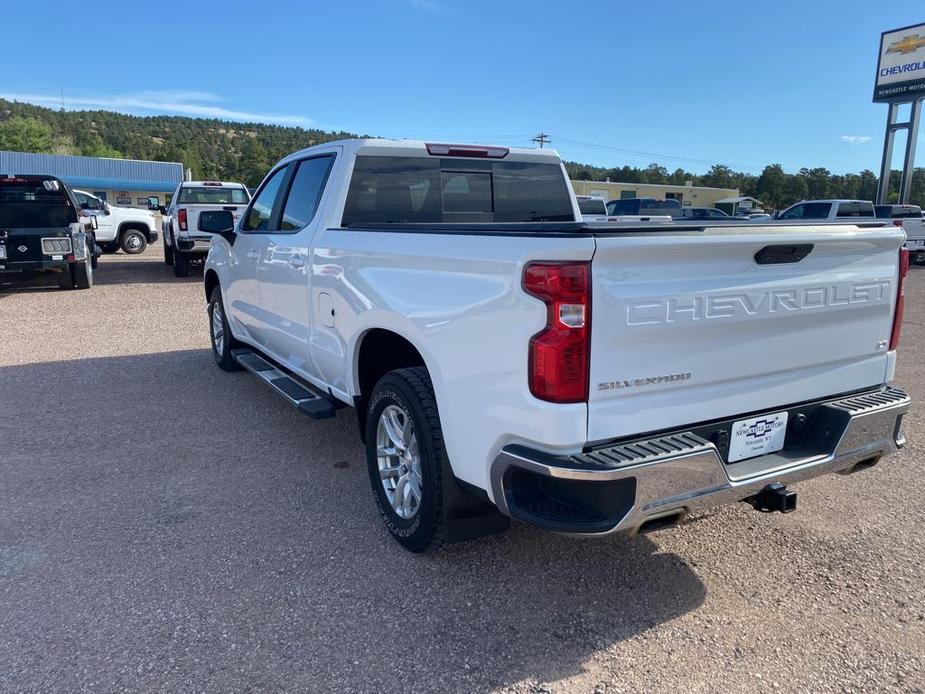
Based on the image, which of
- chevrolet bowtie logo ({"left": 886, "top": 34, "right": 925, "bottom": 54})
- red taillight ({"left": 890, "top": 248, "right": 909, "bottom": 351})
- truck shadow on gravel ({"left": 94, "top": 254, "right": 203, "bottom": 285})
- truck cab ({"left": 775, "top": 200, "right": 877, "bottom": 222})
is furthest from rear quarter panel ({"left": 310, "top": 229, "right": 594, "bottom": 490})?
chevrolet bowtie logo ({"left": 886, "top": 34, "right": 925, "bottom": 54})

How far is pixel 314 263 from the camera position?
430cm

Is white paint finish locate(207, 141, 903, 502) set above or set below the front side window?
below

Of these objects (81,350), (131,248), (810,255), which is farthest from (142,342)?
(131,248)

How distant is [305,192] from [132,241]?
17595 mm

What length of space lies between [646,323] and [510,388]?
549mm

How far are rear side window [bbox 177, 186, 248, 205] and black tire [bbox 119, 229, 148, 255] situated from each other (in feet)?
16.7

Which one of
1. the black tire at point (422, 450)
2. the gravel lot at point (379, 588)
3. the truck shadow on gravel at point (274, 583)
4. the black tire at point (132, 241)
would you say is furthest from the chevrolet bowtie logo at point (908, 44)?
the black tire at point (422, 450)

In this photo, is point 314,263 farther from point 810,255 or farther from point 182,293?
point 182,293

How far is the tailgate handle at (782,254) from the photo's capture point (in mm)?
2768

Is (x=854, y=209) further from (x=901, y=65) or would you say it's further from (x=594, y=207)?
(x=901, y=65)

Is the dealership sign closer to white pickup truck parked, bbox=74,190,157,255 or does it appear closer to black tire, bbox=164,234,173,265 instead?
white pickup truck parked, bbox=74,190,157,255

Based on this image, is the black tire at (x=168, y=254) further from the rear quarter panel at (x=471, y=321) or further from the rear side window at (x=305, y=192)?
the rear quarter panel at (x=471, y=321)

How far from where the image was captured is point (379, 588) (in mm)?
3180

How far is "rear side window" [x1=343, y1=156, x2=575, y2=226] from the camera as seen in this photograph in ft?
14.7
